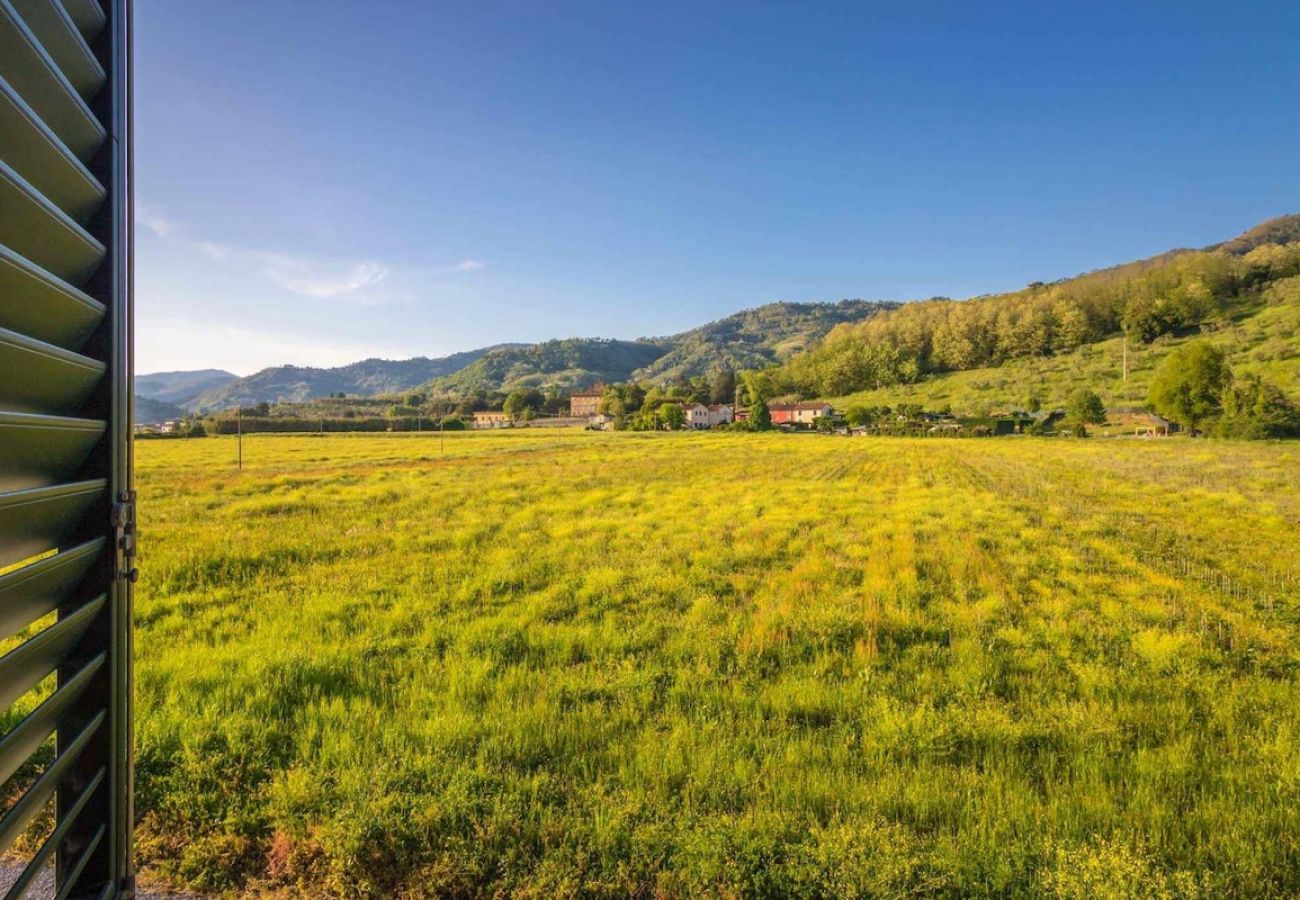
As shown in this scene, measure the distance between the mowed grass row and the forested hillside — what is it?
106m

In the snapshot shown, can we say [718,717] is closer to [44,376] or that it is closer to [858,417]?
[44,376]

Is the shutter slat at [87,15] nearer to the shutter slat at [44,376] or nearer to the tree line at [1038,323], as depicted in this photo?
the shutter slat at [44,376]

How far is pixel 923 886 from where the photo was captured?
9.69ft

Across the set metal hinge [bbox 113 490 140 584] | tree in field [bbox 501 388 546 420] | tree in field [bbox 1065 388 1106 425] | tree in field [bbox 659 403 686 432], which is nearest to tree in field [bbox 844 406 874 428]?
tree in field [bbox 1065 388 1106 425]

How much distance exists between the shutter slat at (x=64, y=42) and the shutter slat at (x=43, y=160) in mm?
204

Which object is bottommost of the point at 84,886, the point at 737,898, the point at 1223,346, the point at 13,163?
the point at 737,898

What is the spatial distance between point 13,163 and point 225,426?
3661 inches

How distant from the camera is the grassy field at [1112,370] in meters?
74.7

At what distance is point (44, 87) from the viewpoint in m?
1.16

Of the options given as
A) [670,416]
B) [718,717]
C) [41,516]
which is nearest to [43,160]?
[41,516]

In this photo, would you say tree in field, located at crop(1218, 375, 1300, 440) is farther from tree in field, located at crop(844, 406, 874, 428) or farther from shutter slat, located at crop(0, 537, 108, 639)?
shutter slat, located at crop(0, 537, 108, 639)

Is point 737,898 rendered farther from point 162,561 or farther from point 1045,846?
point 162,561

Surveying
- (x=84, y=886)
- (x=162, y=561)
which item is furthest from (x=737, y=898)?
(x=162, y=561)

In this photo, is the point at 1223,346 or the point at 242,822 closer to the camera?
the point at 242,822
